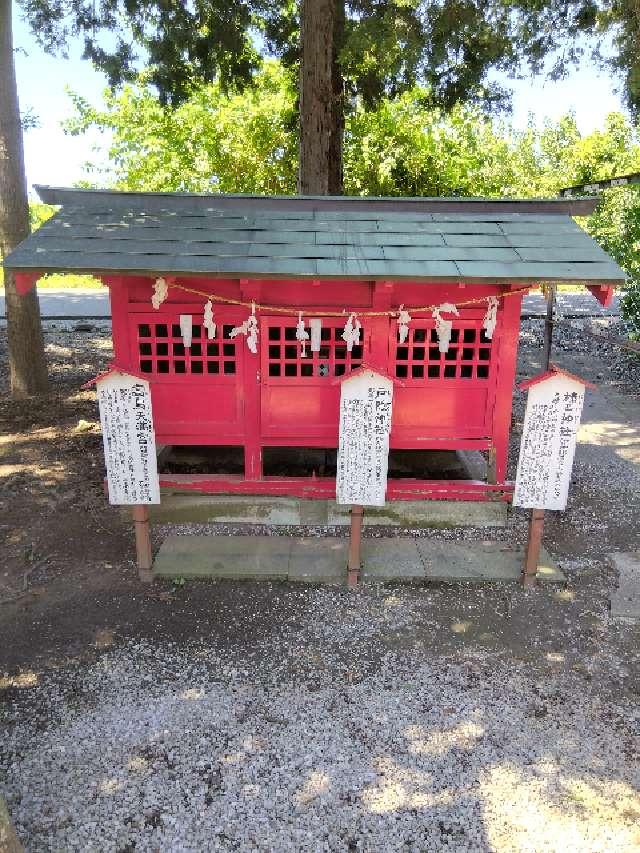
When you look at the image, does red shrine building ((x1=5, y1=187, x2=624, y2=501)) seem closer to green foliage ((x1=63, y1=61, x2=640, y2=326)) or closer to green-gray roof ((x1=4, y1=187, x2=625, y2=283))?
green-gray roof ((x1=4, y1=187, x2=625, y2=283))

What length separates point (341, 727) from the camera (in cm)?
435

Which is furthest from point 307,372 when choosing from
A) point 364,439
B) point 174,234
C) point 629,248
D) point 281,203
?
point 629,248

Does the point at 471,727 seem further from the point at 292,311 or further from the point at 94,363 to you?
the point at 94,363

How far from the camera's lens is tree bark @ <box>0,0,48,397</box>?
10.0 meters

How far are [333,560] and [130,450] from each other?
2.24 m

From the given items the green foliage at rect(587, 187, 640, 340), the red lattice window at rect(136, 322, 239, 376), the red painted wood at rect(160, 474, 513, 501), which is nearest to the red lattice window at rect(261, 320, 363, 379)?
the red lattice window at rect(136, 322, 239, 376)

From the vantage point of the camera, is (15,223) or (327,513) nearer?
(327,513)

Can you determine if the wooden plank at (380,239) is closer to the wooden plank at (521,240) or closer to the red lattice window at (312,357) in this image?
the wooden plank at (521,240)

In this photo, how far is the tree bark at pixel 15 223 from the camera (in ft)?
32.9

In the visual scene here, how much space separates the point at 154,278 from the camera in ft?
21.9

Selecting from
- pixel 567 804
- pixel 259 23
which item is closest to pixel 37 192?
pixel 567 804

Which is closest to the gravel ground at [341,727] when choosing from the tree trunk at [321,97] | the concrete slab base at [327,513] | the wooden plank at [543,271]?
the concrete slab base at [327,513]

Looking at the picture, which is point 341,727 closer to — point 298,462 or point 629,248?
point 298,462

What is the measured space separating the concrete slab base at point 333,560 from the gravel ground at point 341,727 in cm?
20
